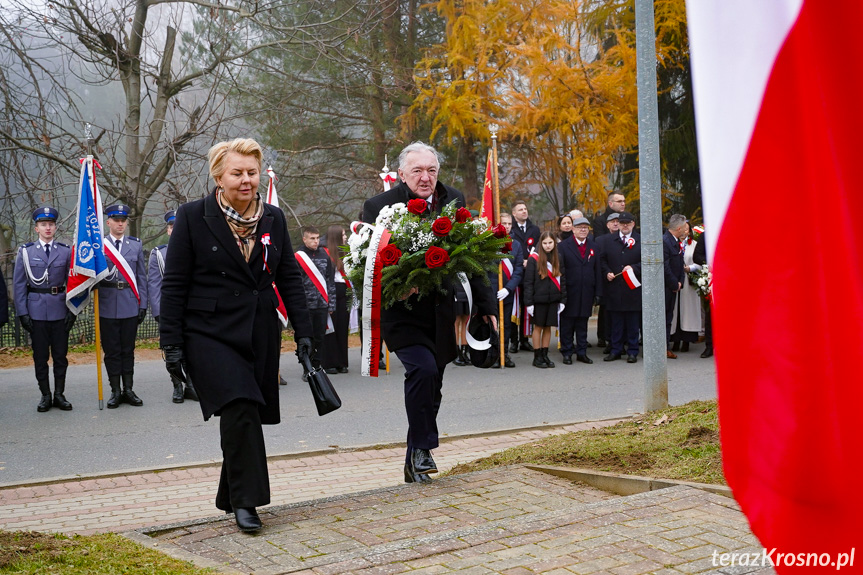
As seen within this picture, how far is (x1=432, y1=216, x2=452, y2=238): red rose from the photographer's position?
6176 mm

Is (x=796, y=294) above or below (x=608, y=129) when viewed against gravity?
below

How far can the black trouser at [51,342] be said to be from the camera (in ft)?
36.3

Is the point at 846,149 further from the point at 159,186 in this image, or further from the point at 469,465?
the point at 159,186

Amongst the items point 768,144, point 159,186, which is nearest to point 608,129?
point 159,186

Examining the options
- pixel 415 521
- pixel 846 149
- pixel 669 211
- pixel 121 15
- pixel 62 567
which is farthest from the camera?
pixel 669 211

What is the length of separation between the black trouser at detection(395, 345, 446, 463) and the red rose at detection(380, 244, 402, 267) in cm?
57

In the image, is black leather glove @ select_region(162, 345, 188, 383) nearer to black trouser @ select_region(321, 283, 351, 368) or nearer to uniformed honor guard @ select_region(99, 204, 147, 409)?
uniformed honor guard @ select_region(99, 204, 147, 409)

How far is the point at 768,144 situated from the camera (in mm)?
1593

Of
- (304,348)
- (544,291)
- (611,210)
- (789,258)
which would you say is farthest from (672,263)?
(789,258)

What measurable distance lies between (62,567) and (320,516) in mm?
1417

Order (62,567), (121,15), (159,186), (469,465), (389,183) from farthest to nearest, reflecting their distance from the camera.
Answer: (159,186)
(121,15)
(389,183)
(469,465)
(62,567)

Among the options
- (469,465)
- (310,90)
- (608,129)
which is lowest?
(469,465)

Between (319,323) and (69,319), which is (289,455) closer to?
(69,319)

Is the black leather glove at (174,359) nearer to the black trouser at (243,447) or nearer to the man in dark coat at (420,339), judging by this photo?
the black trouser at (243,447)
